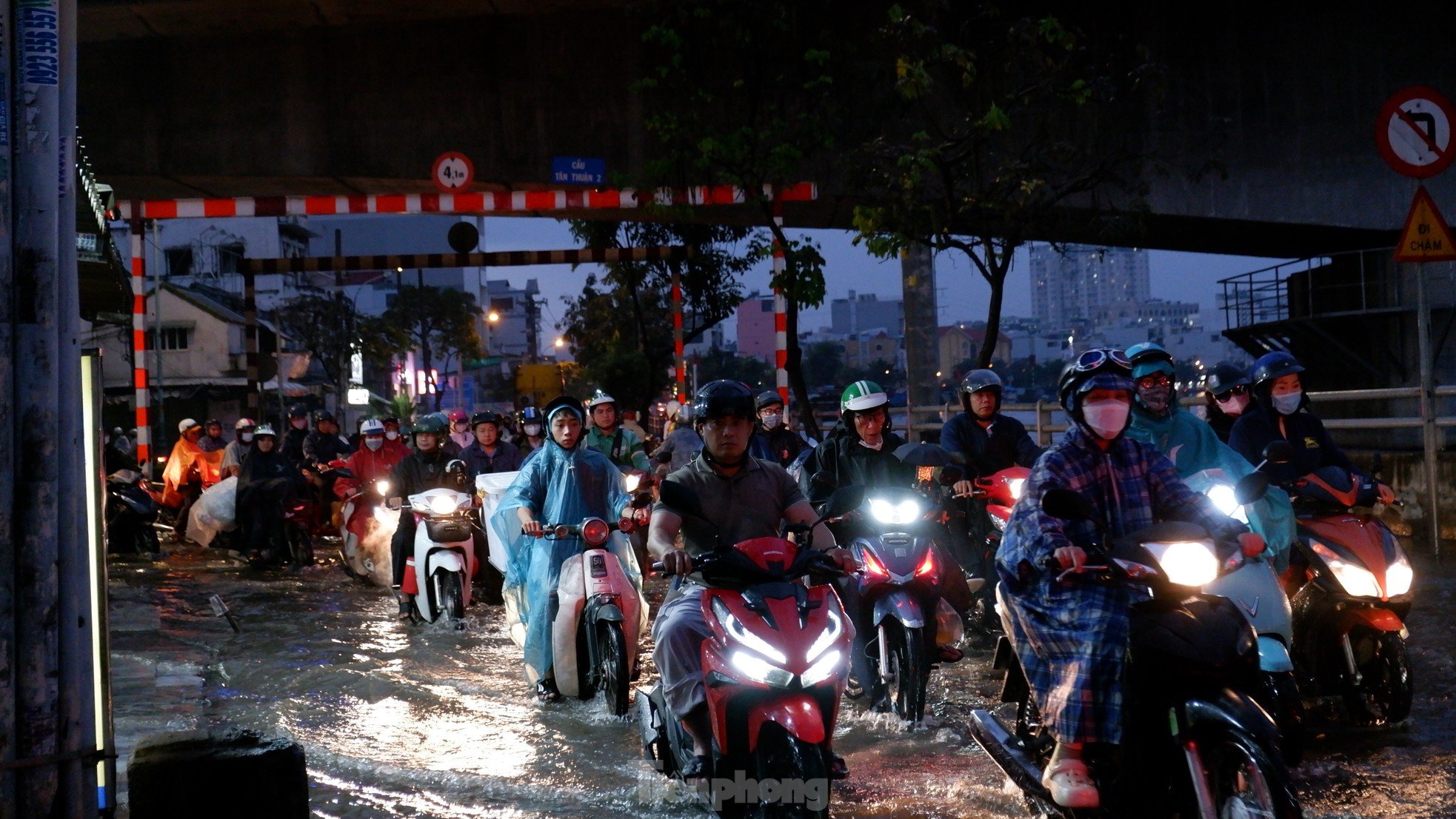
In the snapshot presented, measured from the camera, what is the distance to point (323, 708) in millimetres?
7125

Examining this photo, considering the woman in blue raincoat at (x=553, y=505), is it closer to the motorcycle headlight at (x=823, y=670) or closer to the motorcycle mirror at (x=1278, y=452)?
the motorcycle headlight at (x=823, y=670)

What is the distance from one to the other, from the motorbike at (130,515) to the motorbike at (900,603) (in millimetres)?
11000

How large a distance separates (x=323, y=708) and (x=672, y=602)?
3.23 m

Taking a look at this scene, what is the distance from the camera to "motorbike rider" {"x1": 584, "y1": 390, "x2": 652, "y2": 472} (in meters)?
11.2

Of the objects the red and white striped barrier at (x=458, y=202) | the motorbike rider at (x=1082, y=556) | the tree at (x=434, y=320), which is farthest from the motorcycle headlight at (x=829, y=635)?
the tree at (x=434, y=320)

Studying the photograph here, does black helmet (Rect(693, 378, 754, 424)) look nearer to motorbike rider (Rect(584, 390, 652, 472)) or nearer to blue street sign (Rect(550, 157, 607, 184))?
motorbike rider (Rect(584, 390, 652, 472))

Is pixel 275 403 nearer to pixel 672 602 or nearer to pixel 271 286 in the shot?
pixel 271 286

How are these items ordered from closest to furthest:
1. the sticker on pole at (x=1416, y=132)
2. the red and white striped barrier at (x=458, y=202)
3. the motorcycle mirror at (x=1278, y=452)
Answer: the motorcycle mirror at (x=1278, y=452), the sticker on pole at (x=1416, y=132), the red and white striped barrier at (x=458, y=202)

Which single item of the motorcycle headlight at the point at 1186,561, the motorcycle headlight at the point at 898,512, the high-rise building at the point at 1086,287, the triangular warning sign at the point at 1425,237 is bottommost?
the motorcycle headlight at the point at 898,512

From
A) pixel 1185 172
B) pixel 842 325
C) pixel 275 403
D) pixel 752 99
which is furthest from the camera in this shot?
pixel 842 325

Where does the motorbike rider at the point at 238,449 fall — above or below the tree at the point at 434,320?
below

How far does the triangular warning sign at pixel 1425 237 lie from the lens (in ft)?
34.0

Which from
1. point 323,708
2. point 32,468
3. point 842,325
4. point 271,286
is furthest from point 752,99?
point 842,325

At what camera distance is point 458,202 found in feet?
58.5
